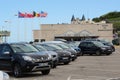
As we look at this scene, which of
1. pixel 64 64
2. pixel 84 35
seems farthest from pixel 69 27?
pixel 64 64

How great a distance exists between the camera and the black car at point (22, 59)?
18.0m

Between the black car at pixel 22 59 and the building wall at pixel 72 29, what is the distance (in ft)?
318

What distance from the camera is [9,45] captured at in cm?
1945

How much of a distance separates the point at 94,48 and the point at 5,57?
24.3 metres

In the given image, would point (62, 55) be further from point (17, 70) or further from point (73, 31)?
point (73, 31)

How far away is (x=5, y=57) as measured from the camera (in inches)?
765

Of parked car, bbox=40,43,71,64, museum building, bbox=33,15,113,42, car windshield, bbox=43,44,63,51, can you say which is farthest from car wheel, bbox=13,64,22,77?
museum building, bbox=33,15,113,42

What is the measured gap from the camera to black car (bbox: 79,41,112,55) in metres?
42.2

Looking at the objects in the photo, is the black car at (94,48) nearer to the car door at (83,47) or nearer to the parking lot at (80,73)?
the car door at (83,47)

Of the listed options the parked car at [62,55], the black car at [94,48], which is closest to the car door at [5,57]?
the parked car at [62,55]

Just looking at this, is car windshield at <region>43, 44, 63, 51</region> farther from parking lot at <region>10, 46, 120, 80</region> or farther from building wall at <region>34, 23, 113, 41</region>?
building wall at <region>34, 23, 113, 41</region>

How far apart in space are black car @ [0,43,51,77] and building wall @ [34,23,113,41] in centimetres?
9693

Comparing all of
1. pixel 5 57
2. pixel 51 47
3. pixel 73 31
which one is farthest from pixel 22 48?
pixel 73 31

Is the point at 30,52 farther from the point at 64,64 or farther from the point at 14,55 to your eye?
the point at 64,64
